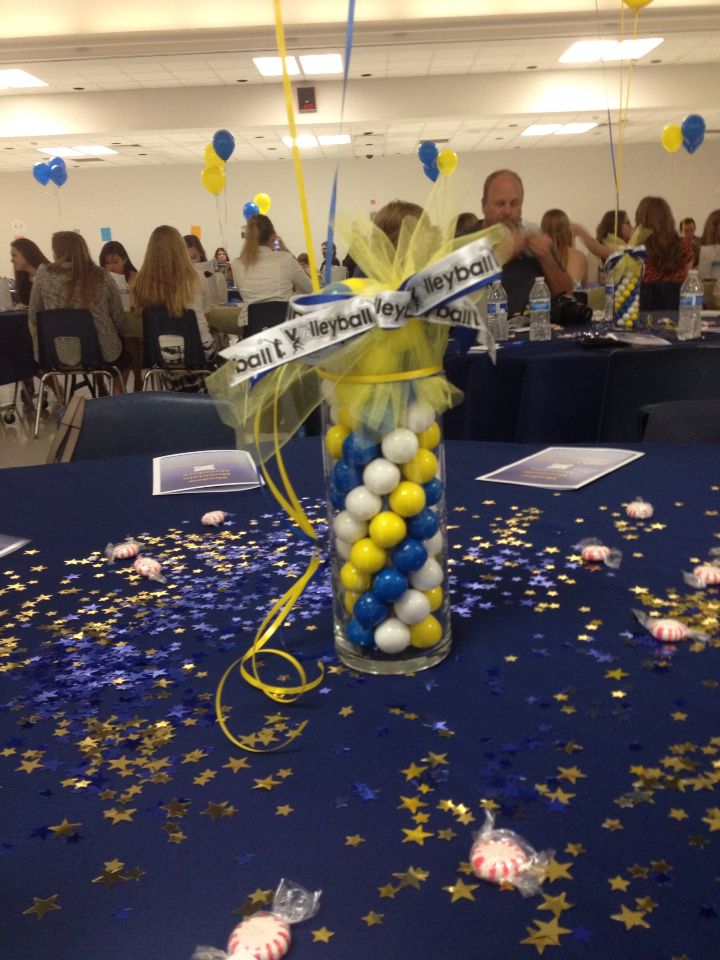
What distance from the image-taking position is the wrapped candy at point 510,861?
548 millimetres

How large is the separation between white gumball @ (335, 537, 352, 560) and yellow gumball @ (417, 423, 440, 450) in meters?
0.12

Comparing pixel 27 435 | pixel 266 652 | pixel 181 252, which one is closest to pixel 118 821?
pixel 266 652

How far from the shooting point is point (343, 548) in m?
0.80

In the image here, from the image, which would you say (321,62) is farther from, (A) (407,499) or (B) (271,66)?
(A) (407,499)

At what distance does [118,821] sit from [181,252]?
5.22 metres

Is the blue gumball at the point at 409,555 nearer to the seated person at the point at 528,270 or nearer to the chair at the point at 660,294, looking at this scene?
the seated person at the point at 528,270

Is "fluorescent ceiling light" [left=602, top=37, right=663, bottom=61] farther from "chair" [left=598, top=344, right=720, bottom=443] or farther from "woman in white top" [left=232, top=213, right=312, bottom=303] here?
"chair" [left=598, top=344, right=720, bottom=443]

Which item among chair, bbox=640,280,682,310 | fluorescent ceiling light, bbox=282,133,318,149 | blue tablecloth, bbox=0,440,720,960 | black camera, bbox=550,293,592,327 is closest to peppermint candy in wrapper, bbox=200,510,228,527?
blue tablecloth, bbox=0,440,720,960

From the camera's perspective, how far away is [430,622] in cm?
81

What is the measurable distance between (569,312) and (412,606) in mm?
3264

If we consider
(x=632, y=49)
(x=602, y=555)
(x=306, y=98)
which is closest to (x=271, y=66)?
(x=306, y=98)

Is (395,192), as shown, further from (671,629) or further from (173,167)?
(671,629)

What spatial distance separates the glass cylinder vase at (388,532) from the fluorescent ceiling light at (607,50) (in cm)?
954

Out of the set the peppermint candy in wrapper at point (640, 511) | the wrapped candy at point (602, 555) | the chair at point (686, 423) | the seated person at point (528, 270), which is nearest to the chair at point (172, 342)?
the seated person at point (528, 270)
